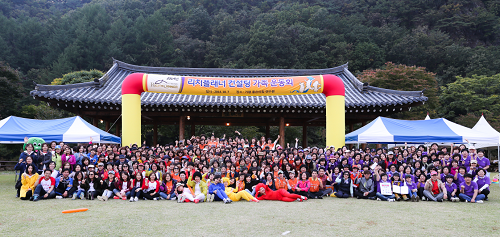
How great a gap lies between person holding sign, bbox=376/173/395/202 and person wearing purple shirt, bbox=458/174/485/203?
1.65m

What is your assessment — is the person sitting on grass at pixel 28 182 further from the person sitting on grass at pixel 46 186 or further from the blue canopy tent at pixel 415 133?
the blue canopy tent at pixel 415 133

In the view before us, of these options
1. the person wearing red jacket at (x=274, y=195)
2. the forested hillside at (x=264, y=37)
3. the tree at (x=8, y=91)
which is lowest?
the person wearing red jacket at (x=274, y=195)

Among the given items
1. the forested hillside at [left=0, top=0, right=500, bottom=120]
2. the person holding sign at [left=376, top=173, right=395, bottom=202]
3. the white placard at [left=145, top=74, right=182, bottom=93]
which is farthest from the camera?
the forested hillside at [left=0, top=0, right=500, bottom=120]

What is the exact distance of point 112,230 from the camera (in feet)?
15.1

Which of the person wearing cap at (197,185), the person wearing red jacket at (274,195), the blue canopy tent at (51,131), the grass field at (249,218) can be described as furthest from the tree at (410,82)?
the blue canopy tent at (51,131)

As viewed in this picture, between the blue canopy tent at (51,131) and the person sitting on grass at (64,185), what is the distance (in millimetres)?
2795

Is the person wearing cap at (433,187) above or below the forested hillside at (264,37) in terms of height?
below

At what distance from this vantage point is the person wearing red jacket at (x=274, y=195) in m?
7.72

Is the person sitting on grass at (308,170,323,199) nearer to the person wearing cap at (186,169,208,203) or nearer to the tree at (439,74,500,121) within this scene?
the person wearing cap at (186,169,208,203)

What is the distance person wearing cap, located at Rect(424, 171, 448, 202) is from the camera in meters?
7.72

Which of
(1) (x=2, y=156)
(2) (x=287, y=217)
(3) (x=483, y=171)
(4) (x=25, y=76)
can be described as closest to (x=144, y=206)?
(2) (x=287, y=217)

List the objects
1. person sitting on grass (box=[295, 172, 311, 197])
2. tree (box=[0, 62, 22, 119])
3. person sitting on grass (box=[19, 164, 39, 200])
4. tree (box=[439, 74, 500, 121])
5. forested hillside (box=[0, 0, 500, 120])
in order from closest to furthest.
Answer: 1. person sitting on grass (box=[19, 164, 39, 200])
2. person sitting on grass (box=[295, 172, 311, 197])
3. tree (box=[0, 62, 22, 119])
4. tree (box=[439, 74, 500, 121])
5. forested hillside (box=[0, 0, 500, 120])

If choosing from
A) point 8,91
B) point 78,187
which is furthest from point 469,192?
point 8,91

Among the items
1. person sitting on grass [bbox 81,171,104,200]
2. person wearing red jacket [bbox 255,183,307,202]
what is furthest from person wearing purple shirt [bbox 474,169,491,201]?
person sitting on grass [bbox 81,171,104,200]
